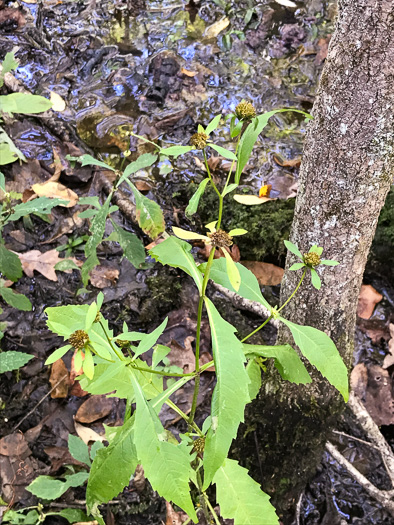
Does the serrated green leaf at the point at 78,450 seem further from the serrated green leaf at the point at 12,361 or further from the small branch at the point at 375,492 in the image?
the small branch at the point at 375,492

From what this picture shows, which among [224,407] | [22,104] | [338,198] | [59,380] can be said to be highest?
[22,104]

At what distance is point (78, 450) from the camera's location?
7.27 ft

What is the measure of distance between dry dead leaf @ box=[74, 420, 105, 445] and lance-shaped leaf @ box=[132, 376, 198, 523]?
1.34 meters

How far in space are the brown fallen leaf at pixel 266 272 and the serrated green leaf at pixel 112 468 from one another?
6.24 ft

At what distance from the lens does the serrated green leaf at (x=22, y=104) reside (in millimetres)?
→ 1411

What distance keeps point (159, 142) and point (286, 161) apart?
1175 mm

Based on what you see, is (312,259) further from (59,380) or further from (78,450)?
(59,380)

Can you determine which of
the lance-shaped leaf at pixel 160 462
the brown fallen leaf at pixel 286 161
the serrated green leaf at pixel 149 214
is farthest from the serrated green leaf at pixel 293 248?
the brown fallen leaf at pixel 286 161

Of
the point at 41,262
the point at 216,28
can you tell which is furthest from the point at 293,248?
the point at 216,28

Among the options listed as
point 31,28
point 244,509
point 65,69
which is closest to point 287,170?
point 65,69

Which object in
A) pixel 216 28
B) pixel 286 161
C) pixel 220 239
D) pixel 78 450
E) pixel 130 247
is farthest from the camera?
pixel 216 28

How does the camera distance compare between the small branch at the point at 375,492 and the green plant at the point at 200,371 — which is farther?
the small branch at the point at 375,492

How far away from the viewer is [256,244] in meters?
3.16

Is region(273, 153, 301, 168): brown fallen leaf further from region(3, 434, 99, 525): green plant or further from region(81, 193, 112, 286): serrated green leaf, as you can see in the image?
region(3, 434, 99, 525): green plant
